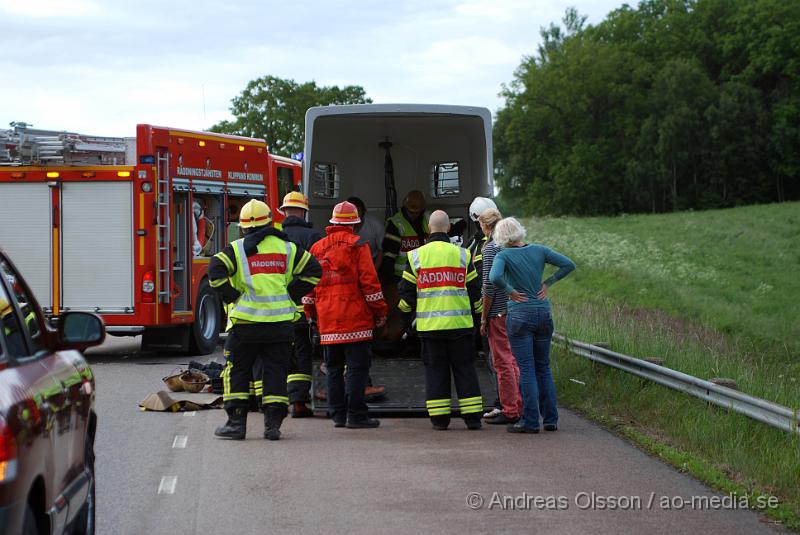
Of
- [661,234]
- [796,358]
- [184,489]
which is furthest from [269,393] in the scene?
[661,234]

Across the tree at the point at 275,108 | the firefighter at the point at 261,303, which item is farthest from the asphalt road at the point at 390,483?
the tree at the point at 275,108

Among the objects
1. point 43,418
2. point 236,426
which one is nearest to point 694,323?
point 236,426

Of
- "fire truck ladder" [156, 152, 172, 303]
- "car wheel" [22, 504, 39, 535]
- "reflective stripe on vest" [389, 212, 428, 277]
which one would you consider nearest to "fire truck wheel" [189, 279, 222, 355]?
"fire truck ladder" [156, 152, 172, 303]

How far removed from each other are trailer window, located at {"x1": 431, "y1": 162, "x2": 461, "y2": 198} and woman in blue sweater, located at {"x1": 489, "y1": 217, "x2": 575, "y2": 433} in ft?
16.9

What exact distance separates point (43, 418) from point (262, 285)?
5.70m

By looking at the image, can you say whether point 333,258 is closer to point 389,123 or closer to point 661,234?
point 389,123

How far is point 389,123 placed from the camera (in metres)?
15.2

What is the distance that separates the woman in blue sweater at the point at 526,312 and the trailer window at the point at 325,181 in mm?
5140

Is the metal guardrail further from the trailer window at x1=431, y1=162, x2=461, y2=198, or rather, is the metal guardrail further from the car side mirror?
the car side mirror

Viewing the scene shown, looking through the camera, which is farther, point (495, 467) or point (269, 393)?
point (269, 393)

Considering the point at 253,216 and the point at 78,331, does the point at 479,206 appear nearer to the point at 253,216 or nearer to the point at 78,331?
the point at 253,216

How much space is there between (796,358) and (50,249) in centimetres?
1475

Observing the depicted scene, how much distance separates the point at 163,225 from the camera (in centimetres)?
1697

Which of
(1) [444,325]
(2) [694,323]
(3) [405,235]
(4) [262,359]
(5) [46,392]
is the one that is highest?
(3) [405,235]
